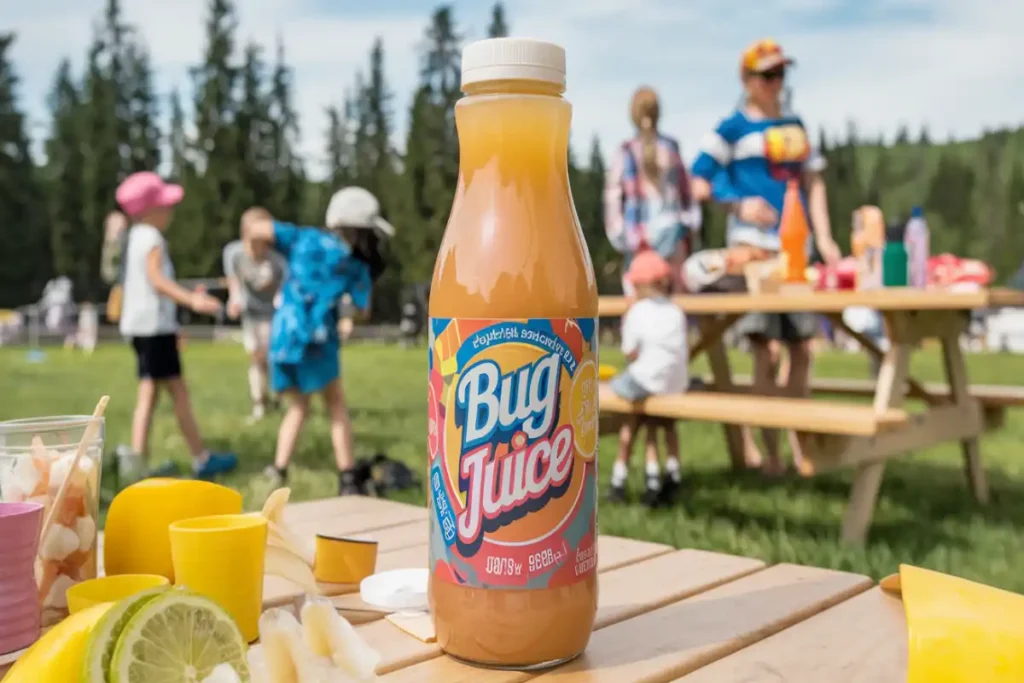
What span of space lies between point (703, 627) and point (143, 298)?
15.0ft

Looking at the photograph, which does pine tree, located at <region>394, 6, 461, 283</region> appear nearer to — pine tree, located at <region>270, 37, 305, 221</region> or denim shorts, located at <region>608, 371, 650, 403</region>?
pine tree, located at <region>270, 37, 305, 221</region>

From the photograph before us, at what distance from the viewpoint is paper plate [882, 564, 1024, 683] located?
924 mm

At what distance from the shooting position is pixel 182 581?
1.10 m

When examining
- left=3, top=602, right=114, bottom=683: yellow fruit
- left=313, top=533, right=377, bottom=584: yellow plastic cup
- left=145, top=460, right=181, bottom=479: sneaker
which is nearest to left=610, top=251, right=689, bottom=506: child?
left=145, top=460, right=181, bottom=479: sneaker

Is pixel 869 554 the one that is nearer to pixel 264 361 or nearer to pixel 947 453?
pixel 947 453

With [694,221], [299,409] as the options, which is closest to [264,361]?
[299,409]

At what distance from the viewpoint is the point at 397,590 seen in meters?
1.28

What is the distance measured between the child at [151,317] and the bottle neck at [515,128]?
4.23 m

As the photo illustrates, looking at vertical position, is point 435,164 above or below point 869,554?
above

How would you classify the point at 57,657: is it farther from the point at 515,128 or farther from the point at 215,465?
the point at 215,465

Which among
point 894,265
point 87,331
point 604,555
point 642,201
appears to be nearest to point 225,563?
point 604,555

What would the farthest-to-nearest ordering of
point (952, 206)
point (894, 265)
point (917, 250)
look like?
point (952, 206)
point (917, 250)
point (894, 265)

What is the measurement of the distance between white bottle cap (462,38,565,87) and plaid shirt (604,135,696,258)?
4.01 metres

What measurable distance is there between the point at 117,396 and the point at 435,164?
2267 cm
